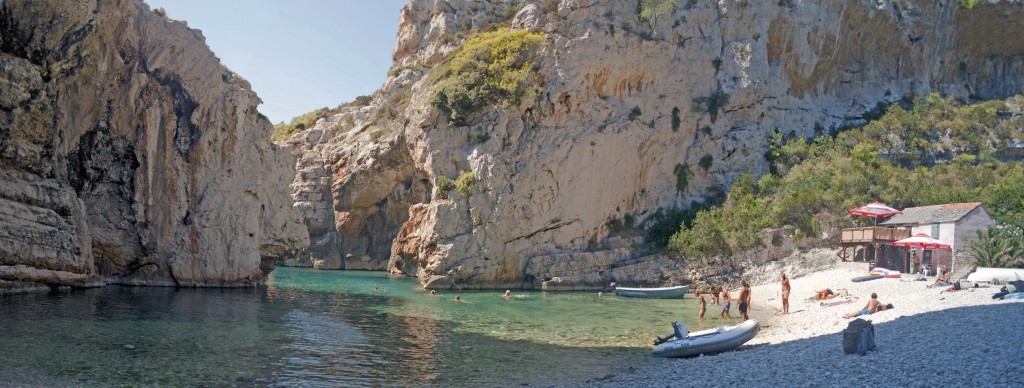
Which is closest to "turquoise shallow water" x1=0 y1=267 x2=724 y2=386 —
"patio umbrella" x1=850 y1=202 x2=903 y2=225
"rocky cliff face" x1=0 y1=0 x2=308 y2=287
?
"rocky cliff face" x1=0 y1=0 x2=308 y2=287

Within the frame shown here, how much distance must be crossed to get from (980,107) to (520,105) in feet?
113

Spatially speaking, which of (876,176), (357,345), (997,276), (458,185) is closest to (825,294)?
(997,276)

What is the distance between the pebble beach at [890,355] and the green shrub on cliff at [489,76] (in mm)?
24719

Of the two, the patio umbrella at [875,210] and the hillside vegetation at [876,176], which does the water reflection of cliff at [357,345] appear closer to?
the hillside vegetation at [876,176]

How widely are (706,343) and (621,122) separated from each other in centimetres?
2792

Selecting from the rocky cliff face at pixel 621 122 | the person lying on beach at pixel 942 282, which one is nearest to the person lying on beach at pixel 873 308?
the person lying on beach at pixel 942 282

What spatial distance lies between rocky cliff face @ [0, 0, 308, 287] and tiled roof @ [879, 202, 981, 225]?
110ft

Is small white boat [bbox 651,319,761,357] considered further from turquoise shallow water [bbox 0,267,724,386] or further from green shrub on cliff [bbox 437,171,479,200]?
green shrub on cliff [bbox 437,171,479,200]

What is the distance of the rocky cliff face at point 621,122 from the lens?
40.7m

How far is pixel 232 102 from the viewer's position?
3388 centimetres

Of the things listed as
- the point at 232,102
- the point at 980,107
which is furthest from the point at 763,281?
the point at 232,102

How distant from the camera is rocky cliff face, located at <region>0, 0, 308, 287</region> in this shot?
23.1 metres

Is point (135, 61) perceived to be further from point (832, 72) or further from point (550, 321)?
point (832, 72)

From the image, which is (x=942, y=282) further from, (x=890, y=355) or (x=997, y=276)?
(x=890, y=355)
